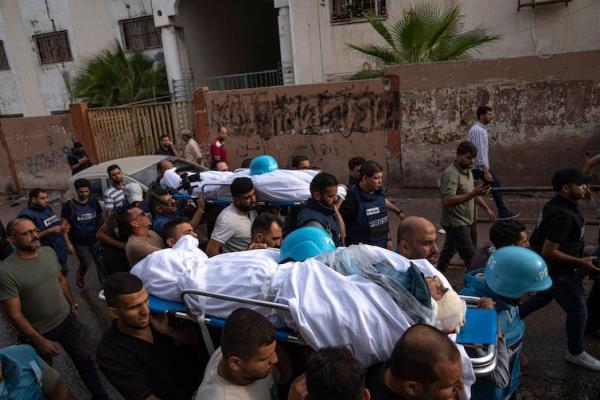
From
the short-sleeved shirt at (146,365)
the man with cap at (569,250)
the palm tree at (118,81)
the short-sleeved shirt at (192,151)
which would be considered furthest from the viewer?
the palm tree at (118,81)

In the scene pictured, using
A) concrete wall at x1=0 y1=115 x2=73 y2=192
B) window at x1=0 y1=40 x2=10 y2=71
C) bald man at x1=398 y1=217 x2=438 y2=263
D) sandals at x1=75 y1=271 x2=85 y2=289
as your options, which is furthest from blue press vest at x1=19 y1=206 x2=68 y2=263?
window at x1=0 y1=40 x2=10 y2=71

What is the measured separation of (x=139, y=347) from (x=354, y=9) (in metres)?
11.1

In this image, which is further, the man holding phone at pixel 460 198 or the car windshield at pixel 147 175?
the car windshield at pixel 147 175

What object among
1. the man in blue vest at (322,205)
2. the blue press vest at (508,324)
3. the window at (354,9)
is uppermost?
the window at (354,9)

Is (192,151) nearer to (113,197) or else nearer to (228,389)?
(113,197)

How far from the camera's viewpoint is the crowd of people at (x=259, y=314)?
1.64 meters

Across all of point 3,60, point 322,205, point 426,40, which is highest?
point 3,60

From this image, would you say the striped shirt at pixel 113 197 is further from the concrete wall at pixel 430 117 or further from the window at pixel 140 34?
the window at pixel 140 34

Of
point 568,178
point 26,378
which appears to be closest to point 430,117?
point 568,178

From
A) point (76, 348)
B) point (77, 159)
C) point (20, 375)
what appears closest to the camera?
point (20, 375)

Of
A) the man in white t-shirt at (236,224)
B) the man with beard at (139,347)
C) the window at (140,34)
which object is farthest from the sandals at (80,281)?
the window at (140,34)

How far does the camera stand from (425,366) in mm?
1520

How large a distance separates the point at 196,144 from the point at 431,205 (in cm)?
479

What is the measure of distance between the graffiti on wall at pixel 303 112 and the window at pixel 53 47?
32.2ft
